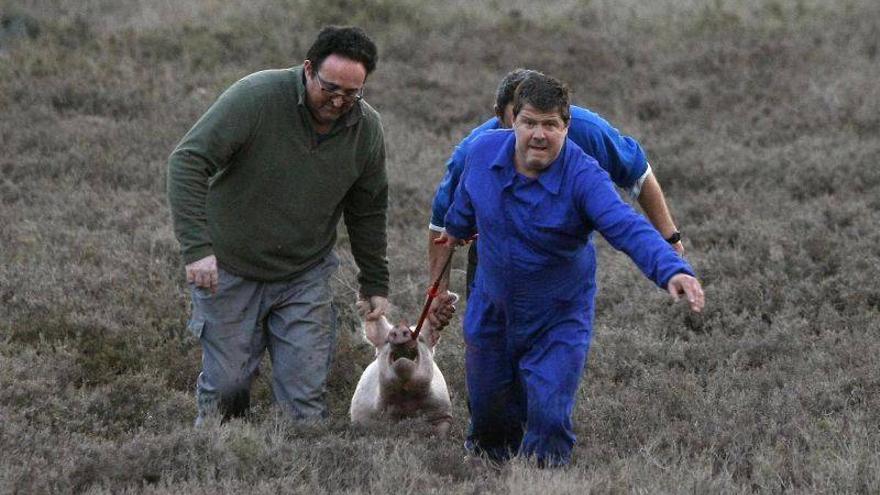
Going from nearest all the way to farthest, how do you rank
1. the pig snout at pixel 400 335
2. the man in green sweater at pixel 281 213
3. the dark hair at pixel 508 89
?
the man in green sweater at pixel 281 213, the dark hair at pixel 508 89, the pig snout at pixel 400 335

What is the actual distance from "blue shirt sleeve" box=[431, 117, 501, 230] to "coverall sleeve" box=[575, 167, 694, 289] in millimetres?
839

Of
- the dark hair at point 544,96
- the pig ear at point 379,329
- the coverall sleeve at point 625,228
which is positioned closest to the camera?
the coverall sleeve at point 625,228

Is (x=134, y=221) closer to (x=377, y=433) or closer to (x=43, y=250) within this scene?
(x=43, y=250)

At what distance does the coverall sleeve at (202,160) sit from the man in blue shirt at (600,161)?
3.27ft

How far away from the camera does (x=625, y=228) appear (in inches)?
198

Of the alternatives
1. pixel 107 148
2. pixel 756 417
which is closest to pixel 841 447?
pixel 756 417

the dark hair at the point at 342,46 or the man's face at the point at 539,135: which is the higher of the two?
the dark hair at the point at 342,46

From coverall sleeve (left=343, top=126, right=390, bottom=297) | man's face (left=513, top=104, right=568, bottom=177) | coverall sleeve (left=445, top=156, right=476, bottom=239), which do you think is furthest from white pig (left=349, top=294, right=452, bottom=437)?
man's face (left=513, top=104, right=568, bottom=177)

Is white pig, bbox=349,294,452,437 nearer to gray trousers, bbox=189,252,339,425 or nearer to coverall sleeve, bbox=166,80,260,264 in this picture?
gray trousers, bbox=189,252,339,425

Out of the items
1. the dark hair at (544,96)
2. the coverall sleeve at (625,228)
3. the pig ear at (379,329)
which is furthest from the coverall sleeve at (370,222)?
the coverall sleeve at (625,228)

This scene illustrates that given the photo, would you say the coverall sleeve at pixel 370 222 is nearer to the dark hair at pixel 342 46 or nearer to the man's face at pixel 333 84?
the man's face at pixel 333 84

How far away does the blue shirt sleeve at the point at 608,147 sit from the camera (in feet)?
19.4

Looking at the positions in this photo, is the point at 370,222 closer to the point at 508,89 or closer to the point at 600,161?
the point at 508,89

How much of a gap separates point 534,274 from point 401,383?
139 centimetres
